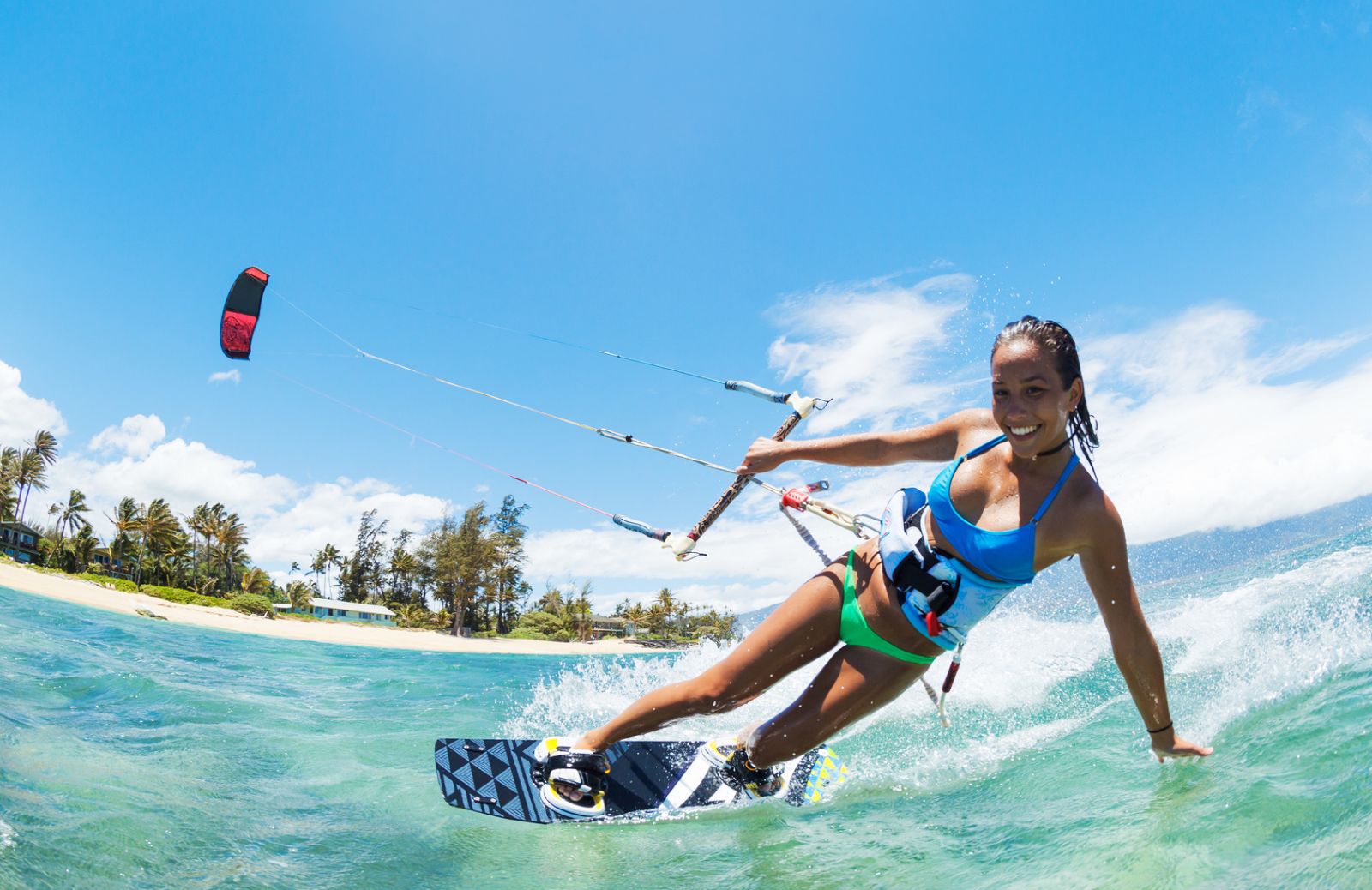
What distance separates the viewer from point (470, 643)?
53031mm

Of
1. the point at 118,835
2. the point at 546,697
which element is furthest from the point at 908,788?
the point at 546,697

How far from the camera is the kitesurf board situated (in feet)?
14.1

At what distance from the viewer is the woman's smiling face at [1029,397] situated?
8.86 feet

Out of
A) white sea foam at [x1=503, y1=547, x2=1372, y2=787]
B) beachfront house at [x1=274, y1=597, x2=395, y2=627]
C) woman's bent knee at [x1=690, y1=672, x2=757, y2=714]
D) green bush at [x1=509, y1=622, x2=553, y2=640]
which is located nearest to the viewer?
woman's bent knee at [x1=690, y1=672, x2=757, y2=714]

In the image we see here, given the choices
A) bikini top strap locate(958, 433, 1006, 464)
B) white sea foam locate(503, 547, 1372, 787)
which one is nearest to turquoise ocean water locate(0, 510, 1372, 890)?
white sea foam locate(503, 547, 1372, 787)

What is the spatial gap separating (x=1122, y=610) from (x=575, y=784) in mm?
2906

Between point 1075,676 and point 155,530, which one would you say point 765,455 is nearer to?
point 1075,676

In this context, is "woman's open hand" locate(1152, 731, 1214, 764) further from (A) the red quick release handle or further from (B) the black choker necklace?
(B) the black choker necklace

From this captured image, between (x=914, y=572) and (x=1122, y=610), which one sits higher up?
(x=914, y=572)

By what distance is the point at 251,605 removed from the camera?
44531 mm

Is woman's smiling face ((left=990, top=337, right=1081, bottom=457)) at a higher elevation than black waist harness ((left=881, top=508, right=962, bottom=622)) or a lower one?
higher

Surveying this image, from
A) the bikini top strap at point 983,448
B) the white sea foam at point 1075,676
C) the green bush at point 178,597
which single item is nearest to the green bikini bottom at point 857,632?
the bikini top strap at point 983,448

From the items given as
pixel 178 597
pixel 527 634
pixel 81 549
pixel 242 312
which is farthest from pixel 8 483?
pixel 242 312

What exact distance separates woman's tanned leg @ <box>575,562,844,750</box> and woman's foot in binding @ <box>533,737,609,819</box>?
2.16 ft
